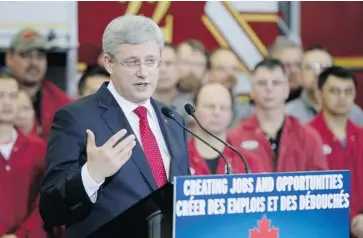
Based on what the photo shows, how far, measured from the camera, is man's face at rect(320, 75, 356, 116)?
15.4 ft

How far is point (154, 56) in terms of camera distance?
245 cm

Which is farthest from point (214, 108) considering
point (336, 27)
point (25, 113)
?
point (336, 27)

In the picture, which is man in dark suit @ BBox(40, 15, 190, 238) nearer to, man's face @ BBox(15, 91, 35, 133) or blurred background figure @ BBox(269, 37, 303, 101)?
man's face @ BBox(15, 91, 35, 133)

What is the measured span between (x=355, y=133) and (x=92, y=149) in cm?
276

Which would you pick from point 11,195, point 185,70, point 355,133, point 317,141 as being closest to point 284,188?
point 11,195

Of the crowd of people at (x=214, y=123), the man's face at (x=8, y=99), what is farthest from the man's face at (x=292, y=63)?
the man's face at (x=8, y=99)

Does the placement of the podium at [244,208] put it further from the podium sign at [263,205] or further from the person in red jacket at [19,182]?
the person in red jacket at [19,182]

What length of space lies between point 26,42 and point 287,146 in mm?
1619

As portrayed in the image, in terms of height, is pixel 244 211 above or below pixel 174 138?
below

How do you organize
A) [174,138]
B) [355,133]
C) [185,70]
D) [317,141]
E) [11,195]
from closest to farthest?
[174,138], [11,195], [317,141], [355,133], [185,70]

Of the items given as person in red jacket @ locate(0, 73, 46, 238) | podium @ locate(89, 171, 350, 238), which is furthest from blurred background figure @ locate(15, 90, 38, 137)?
podium @ locate(89, 171, 350, 238)

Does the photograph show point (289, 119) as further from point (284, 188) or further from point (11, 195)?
point (284, 188)

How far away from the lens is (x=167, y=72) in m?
4.89

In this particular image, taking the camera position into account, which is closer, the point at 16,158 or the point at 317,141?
the point at 16,158
